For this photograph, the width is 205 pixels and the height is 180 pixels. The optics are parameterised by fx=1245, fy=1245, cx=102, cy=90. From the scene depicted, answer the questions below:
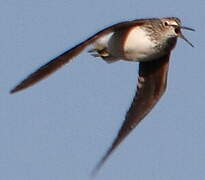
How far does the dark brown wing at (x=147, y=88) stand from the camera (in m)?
18.0

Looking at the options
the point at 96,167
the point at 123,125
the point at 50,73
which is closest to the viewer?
the point at 50,73

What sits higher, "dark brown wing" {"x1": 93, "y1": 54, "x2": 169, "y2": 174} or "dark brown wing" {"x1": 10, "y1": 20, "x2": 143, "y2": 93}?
"dark brown wing" {"x1": 10, "y1": 20, "x2": 143, "y2": 93}

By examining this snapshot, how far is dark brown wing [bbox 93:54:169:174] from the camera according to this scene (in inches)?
707

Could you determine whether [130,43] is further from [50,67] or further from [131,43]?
[50,67]

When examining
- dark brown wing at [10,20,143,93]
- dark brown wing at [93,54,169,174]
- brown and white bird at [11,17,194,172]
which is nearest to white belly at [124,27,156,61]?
brown and white bird at [11,17,194,172]

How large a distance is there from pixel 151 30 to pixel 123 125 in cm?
153

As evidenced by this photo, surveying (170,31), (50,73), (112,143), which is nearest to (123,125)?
(112,143)

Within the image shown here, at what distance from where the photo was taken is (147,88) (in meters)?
18.3

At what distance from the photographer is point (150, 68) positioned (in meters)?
18.3

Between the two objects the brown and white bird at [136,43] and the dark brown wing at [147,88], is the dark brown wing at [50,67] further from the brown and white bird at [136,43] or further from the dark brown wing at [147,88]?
the dark brown wing at [147,88]

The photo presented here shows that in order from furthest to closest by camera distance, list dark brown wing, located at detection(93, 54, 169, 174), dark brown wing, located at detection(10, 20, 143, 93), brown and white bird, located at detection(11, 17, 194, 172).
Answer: dark brown wing, located at detection(93, 54, 169, 174) < brown and white bird, located at detection(11, 17, 194, 172) < dark brown wing, located at detection(10, 20, 143, 93)

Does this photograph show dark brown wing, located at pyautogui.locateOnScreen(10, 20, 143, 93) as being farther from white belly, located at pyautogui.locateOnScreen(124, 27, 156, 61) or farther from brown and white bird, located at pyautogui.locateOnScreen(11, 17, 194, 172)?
white belly, located at pyautogui.locateOnScreen(124, 27, 156, 61)

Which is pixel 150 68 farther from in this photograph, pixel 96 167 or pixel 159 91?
pixel 96 167

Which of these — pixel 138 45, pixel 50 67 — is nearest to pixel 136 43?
pixel 138 45
